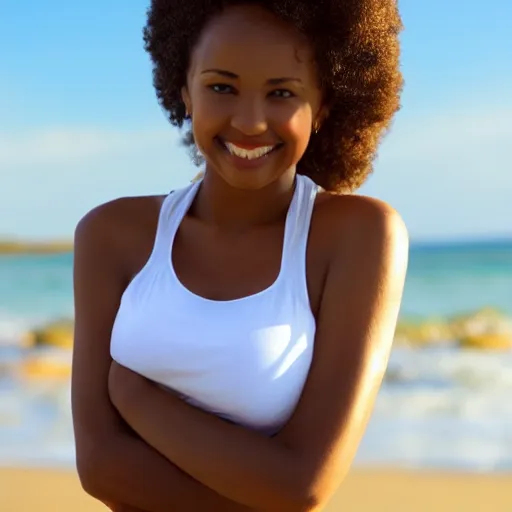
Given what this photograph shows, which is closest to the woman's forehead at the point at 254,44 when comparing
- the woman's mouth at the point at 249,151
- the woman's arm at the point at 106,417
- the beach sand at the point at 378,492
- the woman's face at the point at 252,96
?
the woman's face at the point at 252,96

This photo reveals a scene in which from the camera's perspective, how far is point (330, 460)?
1891mm

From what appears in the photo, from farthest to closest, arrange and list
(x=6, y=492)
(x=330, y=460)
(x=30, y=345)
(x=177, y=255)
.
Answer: (x=30, y=345)
(x=6, y=492)
(x=177, y=255)
(x=330, y=460)

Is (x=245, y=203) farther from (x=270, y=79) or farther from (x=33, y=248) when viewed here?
(x=33, y=248)

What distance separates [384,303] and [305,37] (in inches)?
22.9

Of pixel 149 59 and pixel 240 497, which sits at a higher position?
pixel 149 59

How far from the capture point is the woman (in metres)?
1.92

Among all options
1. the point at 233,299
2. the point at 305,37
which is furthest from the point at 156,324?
the point at 305,37

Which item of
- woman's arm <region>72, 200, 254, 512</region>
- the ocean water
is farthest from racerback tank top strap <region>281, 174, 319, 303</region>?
the ocean water

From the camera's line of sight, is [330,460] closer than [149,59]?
Yes

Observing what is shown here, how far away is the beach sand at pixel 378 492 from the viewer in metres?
5.36

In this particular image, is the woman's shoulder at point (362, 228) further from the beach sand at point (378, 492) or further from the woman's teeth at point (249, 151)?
the beach sand at point (378, 492)

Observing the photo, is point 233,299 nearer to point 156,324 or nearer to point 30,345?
point 156,324

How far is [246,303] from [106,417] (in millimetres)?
383

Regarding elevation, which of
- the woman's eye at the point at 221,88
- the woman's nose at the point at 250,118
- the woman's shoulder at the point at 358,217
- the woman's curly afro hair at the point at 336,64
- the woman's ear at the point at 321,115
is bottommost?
the woman's shoulder at the point at 358,217
